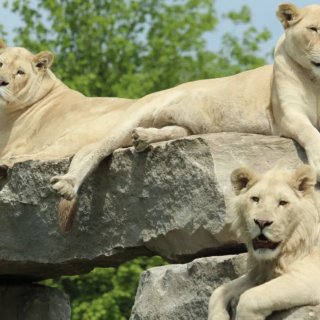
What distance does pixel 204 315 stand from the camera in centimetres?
993

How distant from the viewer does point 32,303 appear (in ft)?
43.8

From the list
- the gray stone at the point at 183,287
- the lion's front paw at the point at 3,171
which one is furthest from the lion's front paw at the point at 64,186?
the lion's front paw at the point at 3,171

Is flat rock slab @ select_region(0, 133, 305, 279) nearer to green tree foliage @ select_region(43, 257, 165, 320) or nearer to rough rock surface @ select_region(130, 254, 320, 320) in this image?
rough rock surface @ select_region(130, 254, 320, 320)

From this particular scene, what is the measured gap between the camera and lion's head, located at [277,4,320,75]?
33.8ft

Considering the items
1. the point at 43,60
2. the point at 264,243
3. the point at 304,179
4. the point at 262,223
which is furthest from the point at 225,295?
the point at 43,60

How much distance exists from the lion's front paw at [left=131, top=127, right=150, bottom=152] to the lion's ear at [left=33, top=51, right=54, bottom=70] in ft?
9.58

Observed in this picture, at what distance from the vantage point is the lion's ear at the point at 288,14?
10.5 meters

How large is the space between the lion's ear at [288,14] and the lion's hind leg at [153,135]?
1.09 m

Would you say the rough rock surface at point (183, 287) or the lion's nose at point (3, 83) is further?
the lion's nose at point (3, 83)

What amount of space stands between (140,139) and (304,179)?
1.88 meters

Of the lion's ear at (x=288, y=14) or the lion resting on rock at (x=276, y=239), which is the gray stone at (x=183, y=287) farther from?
the lion's ear at (x=288, y=14)

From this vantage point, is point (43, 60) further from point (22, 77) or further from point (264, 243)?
point (264, 243)

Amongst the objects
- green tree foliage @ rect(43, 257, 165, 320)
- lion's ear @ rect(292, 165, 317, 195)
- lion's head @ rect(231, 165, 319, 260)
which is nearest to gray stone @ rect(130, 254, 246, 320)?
lion's head @ rect(231, 165, 319, 260)

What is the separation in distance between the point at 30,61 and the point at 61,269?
7.10ft
